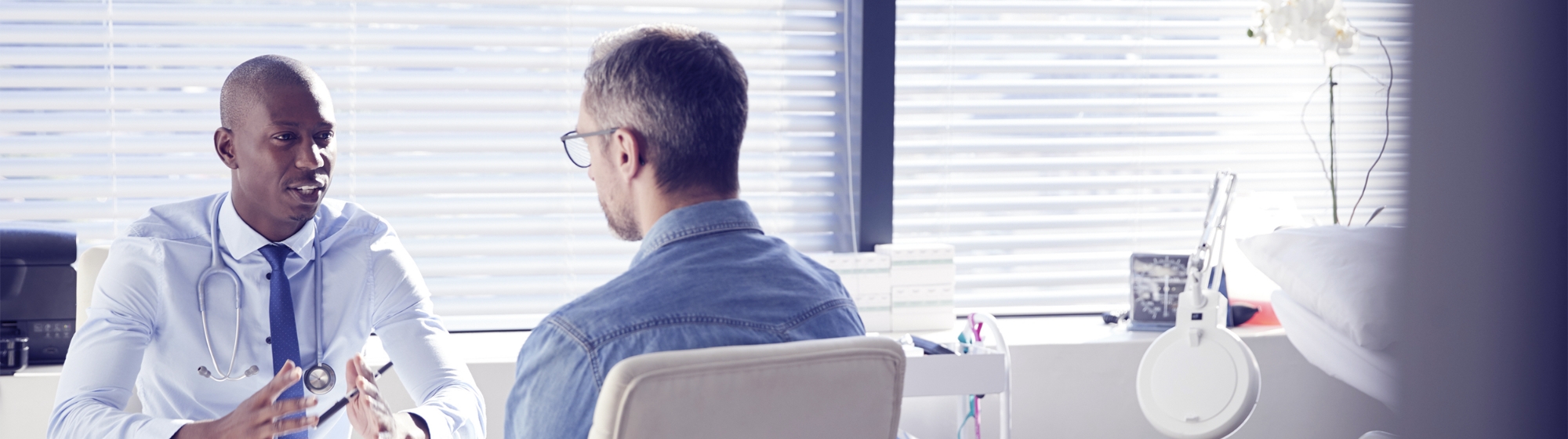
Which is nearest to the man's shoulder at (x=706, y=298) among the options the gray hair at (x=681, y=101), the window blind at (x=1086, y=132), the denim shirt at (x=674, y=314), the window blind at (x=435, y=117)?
the denim shirt at (x=674, y=314)

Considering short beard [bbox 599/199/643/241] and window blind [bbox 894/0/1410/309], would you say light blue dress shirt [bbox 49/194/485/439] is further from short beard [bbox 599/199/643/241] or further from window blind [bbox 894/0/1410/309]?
window blind [bbox 894/0/1410/309]

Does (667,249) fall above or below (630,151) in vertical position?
below

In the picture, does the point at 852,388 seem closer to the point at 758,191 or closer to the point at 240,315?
the point at 240,315

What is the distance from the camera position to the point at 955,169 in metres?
2.84

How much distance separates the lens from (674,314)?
3.08 feet

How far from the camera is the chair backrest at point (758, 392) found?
2.66 feet

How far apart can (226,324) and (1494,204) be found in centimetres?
178

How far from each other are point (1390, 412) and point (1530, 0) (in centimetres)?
14

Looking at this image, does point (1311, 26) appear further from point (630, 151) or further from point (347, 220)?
point (347, 220)

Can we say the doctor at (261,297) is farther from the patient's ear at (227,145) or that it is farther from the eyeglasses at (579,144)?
the eyeglasses at (579,144)

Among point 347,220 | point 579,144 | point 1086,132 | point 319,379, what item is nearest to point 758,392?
point 579,144

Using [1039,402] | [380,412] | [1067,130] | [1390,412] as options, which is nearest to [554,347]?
[380,412]

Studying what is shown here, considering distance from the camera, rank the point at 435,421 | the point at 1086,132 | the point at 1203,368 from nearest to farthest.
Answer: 1. the point at 435,421
2. the point at 1203,368
3. the point at 1086,132

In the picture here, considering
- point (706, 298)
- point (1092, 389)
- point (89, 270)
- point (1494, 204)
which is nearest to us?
point (1494, 204)
